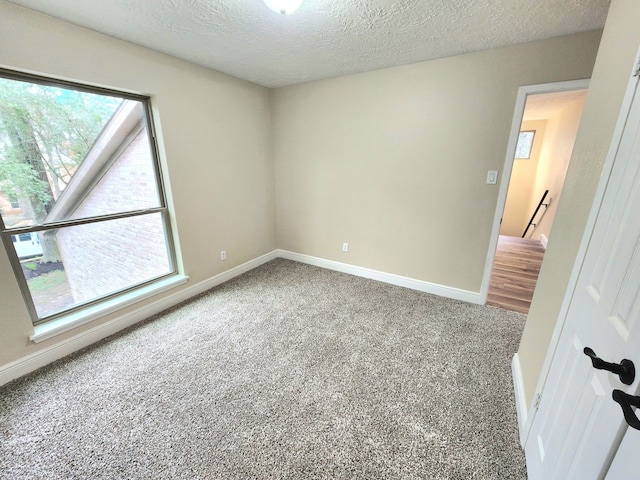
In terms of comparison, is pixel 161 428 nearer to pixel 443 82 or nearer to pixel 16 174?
pixel 16 174

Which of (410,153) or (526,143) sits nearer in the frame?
(410,153)

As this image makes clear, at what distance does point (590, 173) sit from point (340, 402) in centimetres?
176

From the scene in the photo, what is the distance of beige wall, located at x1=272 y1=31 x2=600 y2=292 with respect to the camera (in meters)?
2.31

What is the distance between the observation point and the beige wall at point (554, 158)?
13.1 feet

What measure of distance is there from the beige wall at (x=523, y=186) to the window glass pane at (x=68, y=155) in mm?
6864

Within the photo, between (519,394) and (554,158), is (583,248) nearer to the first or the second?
(519,394)

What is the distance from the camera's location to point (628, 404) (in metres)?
0.60

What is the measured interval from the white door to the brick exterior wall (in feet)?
10.4

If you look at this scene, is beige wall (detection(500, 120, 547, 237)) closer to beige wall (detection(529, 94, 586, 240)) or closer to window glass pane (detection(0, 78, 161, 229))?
beige wall (detection(529, 94, 586, 240))

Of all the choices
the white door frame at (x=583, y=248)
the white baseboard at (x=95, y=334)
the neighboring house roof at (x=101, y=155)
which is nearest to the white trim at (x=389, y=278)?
the white baseboard at (x=95, y=334)

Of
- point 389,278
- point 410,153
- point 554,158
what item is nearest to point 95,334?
point 389,278

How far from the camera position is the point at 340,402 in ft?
5.39

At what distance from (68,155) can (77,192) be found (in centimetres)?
29

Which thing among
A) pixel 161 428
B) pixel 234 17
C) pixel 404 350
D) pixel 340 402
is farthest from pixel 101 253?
pixel 404 350
